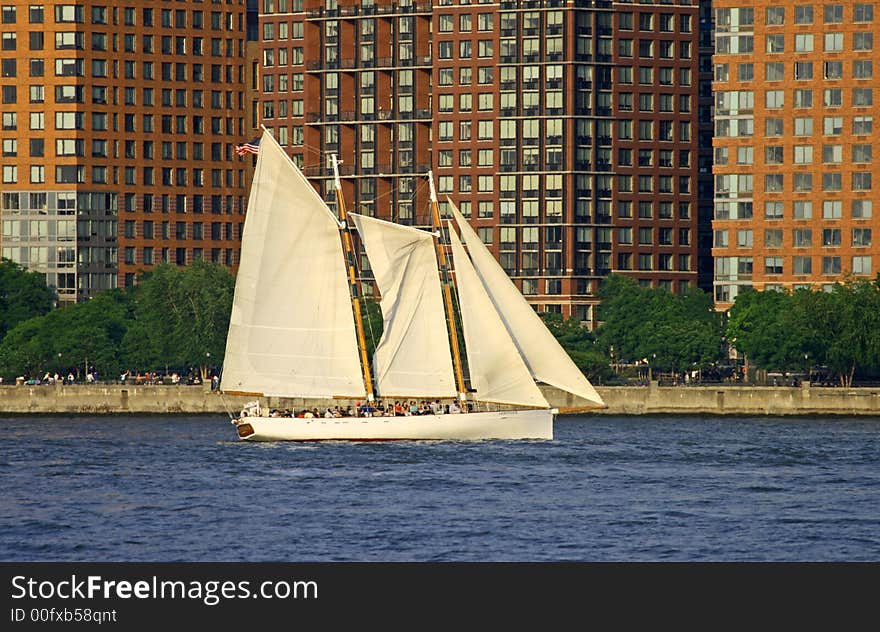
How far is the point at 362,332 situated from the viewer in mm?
125500

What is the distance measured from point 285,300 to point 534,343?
44.0 ft

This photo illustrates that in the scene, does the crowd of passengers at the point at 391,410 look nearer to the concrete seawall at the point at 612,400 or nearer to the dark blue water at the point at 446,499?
the dark blue water at the point at 446,499

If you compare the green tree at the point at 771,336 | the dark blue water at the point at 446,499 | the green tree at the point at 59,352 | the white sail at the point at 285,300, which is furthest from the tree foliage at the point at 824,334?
the white sail at the point at 285,300

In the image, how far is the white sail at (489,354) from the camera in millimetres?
123938

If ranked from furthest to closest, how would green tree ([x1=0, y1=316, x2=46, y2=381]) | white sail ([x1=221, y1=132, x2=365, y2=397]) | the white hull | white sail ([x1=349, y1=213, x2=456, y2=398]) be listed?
green tree ([x1=0, y1=316, x2=46, y2=381]), white sail ([x1=349, y1=213, x2=456, y2=398]), the white hull, white sail ([x1=221, y1=132, x2=365, y2=397])

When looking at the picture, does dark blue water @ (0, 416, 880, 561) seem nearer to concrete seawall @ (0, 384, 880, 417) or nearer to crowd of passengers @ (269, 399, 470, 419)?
crowd of passengers @ (269, 399, 470, 419)

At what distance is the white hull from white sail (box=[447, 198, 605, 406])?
303cm

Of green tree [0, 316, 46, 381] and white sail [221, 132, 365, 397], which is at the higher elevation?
white sail [221, 132, 365, 397]

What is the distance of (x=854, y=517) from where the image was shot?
8450 cm

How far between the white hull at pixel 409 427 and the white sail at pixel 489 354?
1.28 meters

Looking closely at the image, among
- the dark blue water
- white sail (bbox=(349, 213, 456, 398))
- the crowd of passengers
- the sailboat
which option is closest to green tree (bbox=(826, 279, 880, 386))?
the dark blue water

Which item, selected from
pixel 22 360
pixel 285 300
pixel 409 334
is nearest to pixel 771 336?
pixel 409 334

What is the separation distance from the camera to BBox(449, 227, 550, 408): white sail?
4879 inches
